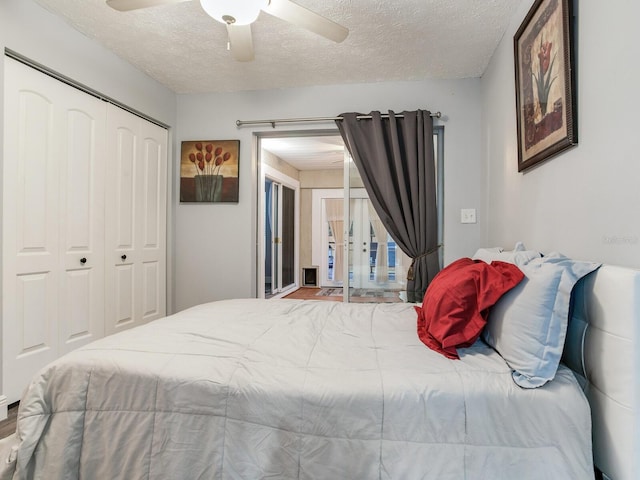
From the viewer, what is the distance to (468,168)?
3.03 m

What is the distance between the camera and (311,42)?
2492 millimetres

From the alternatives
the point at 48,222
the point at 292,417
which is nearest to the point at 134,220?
the point at 48,222

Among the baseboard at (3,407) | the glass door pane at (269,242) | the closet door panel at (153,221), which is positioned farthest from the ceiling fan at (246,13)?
the glass door pane at (269,242)

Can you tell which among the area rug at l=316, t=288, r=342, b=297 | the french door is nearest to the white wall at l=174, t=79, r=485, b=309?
the french door

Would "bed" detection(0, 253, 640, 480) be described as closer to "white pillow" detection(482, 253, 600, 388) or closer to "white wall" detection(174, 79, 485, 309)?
"white pillow" detection(482, 253, 600, 388)

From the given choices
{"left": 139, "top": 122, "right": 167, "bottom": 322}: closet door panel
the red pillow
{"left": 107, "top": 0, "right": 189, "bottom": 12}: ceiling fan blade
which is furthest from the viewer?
{"left": 139, "top": 122, "right": 167, "bottom": 322}: closet door panel

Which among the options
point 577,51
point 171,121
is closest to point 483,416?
point 577,51

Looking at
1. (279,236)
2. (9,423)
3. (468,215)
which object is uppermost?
(468,215)

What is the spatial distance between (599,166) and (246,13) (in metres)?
1.58

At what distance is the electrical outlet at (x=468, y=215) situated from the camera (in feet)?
9.89

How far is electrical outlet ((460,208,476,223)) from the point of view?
9.89 ft

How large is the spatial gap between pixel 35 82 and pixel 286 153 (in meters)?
3.66

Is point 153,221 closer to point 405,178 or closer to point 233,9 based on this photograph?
point 233,9

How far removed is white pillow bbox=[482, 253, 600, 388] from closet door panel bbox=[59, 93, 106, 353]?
266 centimetres
